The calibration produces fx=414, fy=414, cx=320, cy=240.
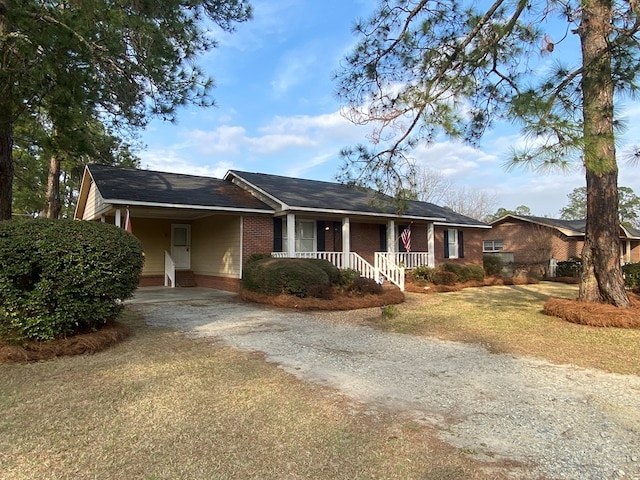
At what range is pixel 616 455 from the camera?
9.95 feet

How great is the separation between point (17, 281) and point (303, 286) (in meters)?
6.39

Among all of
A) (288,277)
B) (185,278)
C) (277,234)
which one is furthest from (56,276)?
(185,278)

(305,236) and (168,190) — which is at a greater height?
(168,190)

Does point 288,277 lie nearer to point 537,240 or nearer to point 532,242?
point 537,240

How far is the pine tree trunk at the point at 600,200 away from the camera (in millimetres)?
5961

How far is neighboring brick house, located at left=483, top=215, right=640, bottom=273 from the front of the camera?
1028 inches

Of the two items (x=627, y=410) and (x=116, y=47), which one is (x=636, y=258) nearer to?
(x=627, y=410)

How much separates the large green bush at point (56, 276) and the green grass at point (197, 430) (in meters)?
0.63

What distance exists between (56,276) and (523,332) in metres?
7.75

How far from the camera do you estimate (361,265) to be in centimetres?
1498

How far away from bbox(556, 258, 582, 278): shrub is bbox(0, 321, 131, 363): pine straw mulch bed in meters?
24.2

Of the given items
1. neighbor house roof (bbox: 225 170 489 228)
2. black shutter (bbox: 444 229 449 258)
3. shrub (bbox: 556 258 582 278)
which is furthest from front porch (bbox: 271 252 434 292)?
shrub (bbox: 556 258 582 278)

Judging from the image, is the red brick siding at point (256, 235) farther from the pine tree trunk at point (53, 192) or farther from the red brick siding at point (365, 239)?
the pine tree trunk at point (53, 192)

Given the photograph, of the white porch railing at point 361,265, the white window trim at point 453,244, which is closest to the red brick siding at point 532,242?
the white window trim at point 453,244
